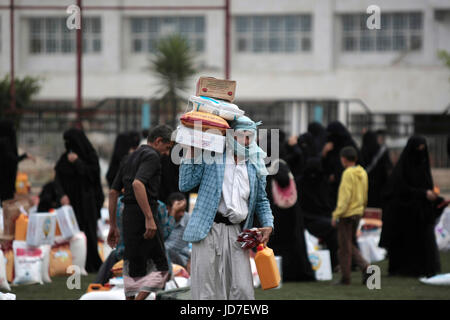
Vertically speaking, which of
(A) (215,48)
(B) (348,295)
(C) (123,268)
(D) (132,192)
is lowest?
(B) (348,295)

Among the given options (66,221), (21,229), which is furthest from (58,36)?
(21,229)

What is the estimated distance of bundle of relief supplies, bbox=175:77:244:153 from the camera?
5.08m

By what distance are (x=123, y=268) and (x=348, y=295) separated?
2444 millimetres

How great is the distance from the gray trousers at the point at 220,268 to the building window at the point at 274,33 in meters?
29.1

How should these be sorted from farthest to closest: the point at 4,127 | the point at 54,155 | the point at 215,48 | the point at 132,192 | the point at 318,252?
the point at 215,48 → the point at 54,155 → the point at 4,127 → the point at 318,252 → the point at 132,192

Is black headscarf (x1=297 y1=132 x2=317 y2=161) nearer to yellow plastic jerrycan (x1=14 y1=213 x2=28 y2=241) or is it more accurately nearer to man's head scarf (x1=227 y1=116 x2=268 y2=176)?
yellow plastic jerrycan (x1=14 y1=213 x2=28 y2=241)

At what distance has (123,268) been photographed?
22.5ft

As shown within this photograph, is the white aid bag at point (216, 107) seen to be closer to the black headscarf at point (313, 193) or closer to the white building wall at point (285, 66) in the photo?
the black headscarf at point (313, 193)

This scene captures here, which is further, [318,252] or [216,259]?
[318,252]

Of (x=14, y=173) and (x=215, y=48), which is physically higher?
(x=215, y=48)

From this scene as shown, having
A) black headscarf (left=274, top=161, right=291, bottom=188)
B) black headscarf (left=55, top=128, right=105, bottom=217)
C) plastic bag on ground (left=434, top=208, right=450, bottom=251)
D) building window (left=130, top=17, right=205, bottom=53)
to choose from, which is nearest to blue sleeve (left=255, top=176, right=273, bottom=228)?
black headscarf (left=274, top=161, right=291, bottom=188)

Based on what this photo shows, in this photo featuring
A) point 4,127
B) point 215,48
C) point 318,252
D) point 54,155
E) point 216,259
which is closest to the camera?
point 216,259
